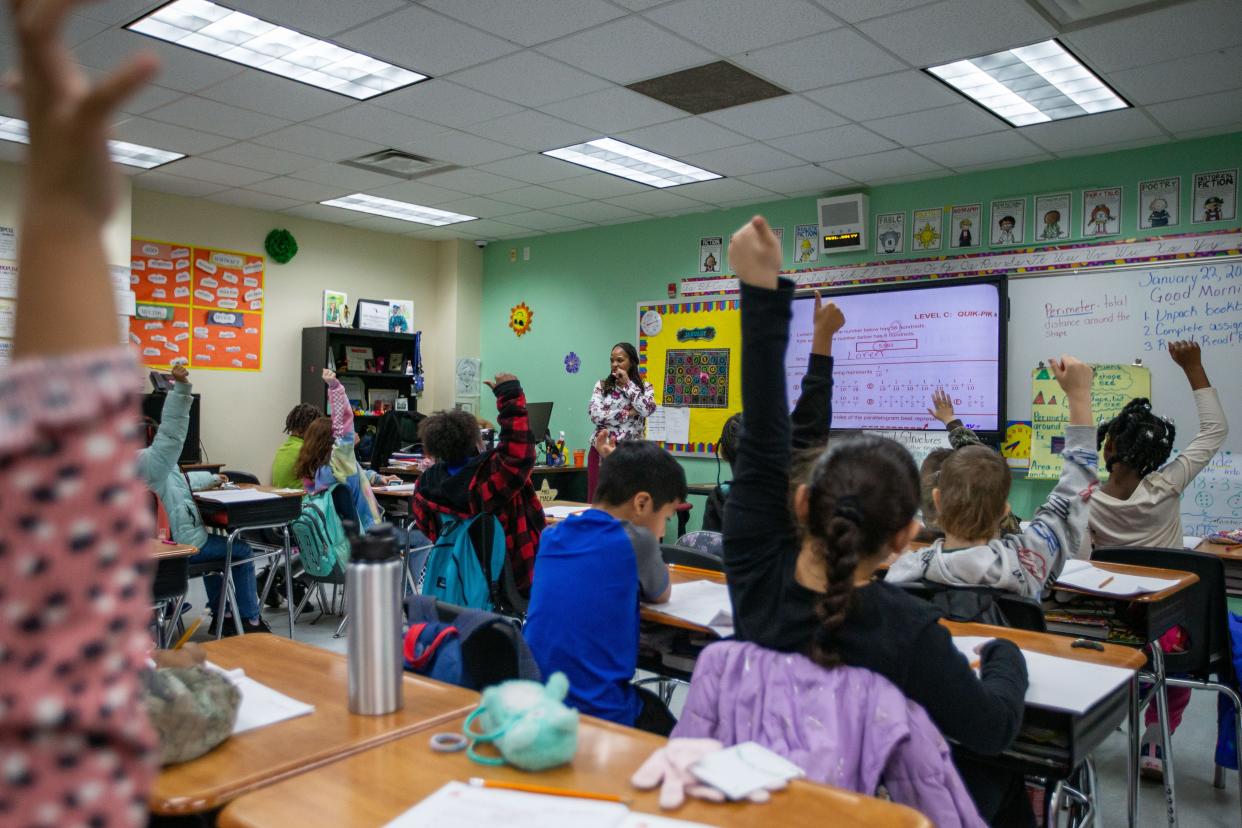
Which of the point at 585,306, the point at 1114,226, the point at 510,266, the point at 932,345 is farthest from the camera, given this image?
the point at 510,266

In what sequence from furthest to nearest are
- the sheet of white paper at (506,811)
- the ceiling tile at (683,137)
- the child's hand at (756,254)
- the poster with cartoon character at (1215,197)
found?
the ceiling tile at (683,137) < the poster with cartoon character at (1215,197) < the child's hand at (756,254) < the sheet of white paper at (506,811)

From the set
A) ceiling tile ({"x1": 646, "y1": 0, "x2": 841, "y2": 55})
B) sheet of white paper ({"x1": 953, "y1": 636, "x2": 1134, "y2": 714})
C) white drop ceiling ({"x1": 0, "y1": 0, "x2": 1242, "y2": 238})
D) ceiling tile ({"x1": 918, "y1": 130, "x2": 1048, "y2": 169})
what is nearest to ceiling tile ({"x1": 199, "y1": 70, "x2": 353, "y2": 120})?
white drop ceiling ({"x1": 0, "y1": 0, "x2": 1242, "y2": 238})

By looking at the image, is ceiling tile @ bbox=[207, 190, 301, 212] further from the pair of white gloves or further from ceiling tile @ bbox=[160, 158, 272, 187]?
the pair of white gloves

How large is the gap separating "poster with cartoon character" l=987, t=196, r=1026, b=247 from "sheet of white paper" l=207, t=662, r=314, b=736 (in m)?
5.46

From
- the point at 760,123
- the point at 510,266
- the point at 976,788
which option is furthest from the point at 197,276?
the point at 976,788

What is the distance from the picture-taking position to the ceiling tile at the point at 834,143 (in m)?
5.09

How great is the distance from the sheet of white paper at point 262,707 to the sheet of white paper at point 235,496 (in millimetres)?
3011

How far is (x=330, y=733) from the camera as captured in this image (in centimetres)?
118

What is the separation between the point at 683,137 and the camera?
17.3ft

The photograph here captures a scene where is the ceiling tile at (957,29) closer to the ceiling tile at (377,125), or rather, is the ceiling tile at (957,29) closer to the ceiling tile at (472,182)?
the ceiling tile at (377,125)

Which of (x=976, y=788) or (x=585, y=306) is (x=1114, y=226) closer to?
(x=585, y=306)

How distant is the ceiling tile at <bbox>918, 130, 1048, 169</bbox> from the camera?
514cm

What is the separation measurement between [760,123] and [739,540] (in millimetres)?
4096

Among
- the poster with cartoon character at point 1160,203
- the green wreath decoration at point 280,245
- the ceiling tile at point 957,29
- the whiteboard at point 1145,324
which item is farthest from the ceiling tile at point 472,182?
the poster with cartoon character at point 1160,203
